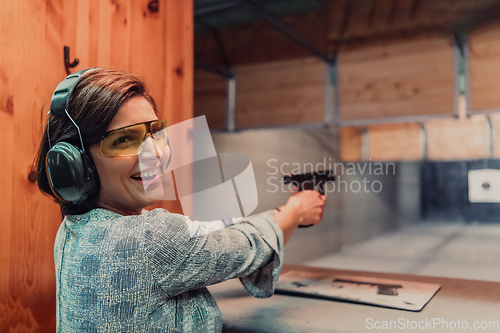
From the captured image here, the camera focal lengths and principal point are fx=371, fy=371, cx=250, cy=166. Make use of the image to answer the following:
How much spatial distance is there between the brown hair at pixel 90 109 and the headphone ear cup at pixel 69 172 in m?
0.03

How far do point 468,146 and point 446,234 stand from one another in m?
0.69

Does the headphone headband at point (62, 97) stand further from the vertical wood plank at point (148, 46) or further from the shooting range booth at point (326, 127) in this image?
the vertical wood plank at point (148, 46)

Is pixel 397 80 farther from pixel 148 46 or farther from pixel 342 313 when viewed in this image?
pixel 342 313

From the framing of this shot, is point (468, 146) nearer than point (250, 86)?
Yes

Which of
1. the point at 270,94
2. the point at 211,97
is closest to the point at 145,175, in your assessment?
the point at 270,94

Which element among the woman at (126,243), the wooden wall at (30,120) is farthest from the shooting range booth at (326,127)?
the woman at (126,243)

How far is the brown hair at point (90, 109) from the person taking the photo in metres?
0.62

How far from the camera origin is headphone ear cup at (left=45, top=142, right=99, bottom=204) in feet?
1.93

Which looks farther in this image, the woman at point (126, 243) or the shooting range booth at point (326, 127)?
the shooting range booth at point (326, 127)

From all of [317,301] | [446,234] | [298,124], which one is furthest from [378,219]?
[317,301]

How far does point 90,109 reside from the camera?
2.02 feet

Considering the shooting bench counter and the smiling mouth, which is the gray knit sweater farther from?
the shooting bench counter

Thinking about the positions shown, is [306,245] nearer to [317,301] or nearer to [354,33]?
[354,33]

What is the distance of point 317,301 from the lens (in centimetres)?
98
